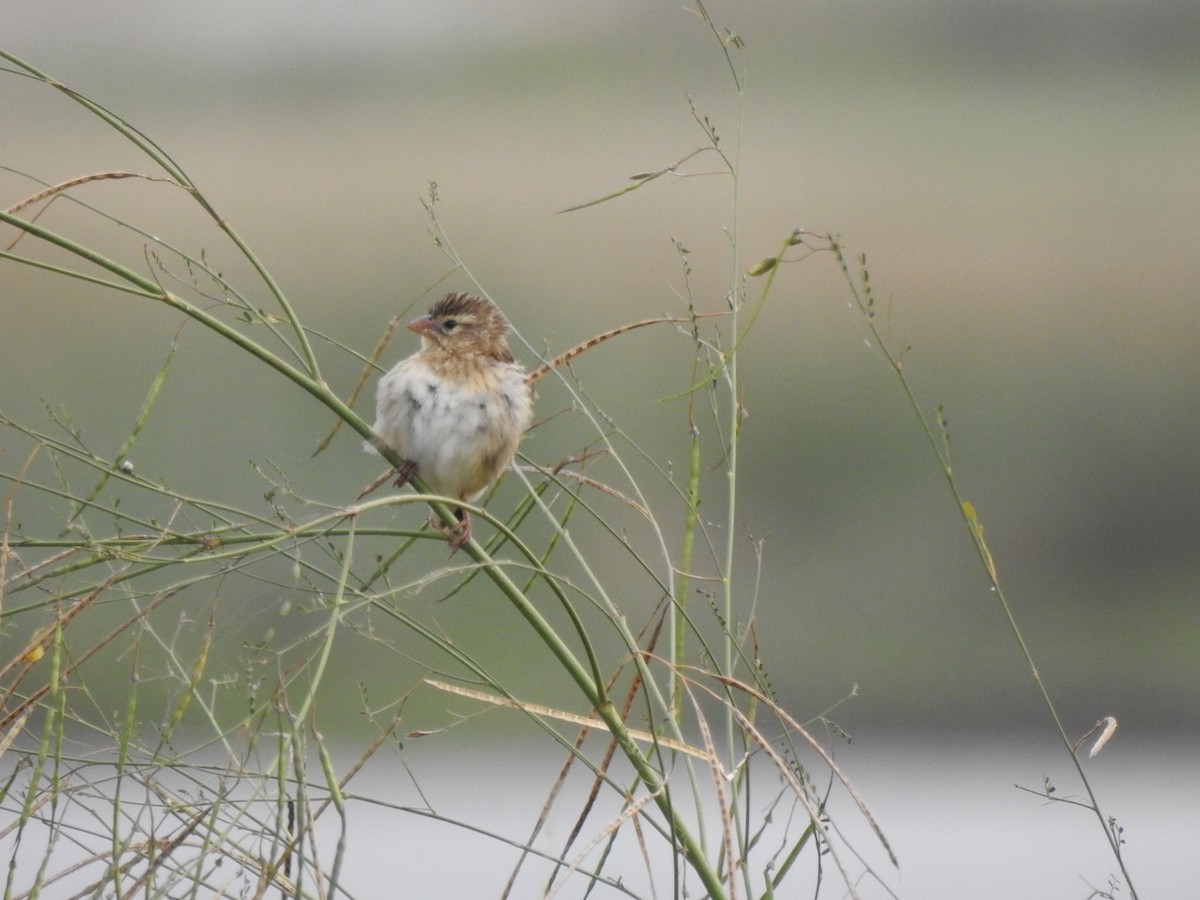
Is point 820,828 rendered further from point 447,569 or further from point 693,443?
point 693,443

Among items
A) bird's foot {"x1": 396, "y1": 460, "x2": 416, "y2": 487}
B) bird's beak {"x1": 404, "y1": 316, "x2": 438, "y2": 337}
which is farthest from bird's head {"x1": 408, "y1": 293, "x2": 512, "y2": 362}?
bird's foot {"x1": 396, "y1": 460, "x2": 416, "y2": 487}

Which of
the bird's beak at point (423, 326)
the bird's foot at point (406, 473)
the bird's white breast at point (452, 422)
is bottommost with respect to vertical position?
the bird's foot at point (406, 473)

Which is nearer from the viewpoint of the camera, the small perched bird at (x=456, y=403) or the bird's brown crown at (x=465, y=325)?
the small perched bird at (x=456, y=403)

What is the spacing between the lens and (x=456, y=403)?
11.4ft

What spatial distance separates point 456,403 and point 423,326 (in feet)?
0.99

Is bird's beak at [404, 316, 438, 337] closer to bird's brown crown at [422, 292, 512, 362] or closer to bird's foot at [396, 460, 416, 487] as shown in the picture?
bird's brown crown at [422, 292, 512, 362]

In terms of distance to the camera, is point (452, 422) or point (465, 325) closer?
point (452, 422)

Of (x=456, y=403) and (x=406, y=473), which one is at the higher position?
(x=456, y=403)

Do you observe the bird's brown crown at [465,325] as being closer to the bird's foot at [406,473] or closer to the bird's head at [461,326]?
the bird's head at [461,326]

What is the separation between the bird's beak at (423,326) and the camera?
3.67 m

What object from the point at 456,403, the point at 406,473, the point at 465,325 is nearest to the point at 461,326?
the point at 465,325

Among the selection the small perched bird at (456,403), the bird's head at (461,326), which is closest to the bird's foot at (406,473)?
the small perched bird at (456,403)

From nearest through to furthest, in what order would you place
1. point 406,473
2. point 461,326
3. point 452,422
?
point 406,473 → point 452,422 → point 461,326

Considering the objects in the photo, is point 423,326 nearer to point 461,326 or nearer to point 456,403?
point 461,326
